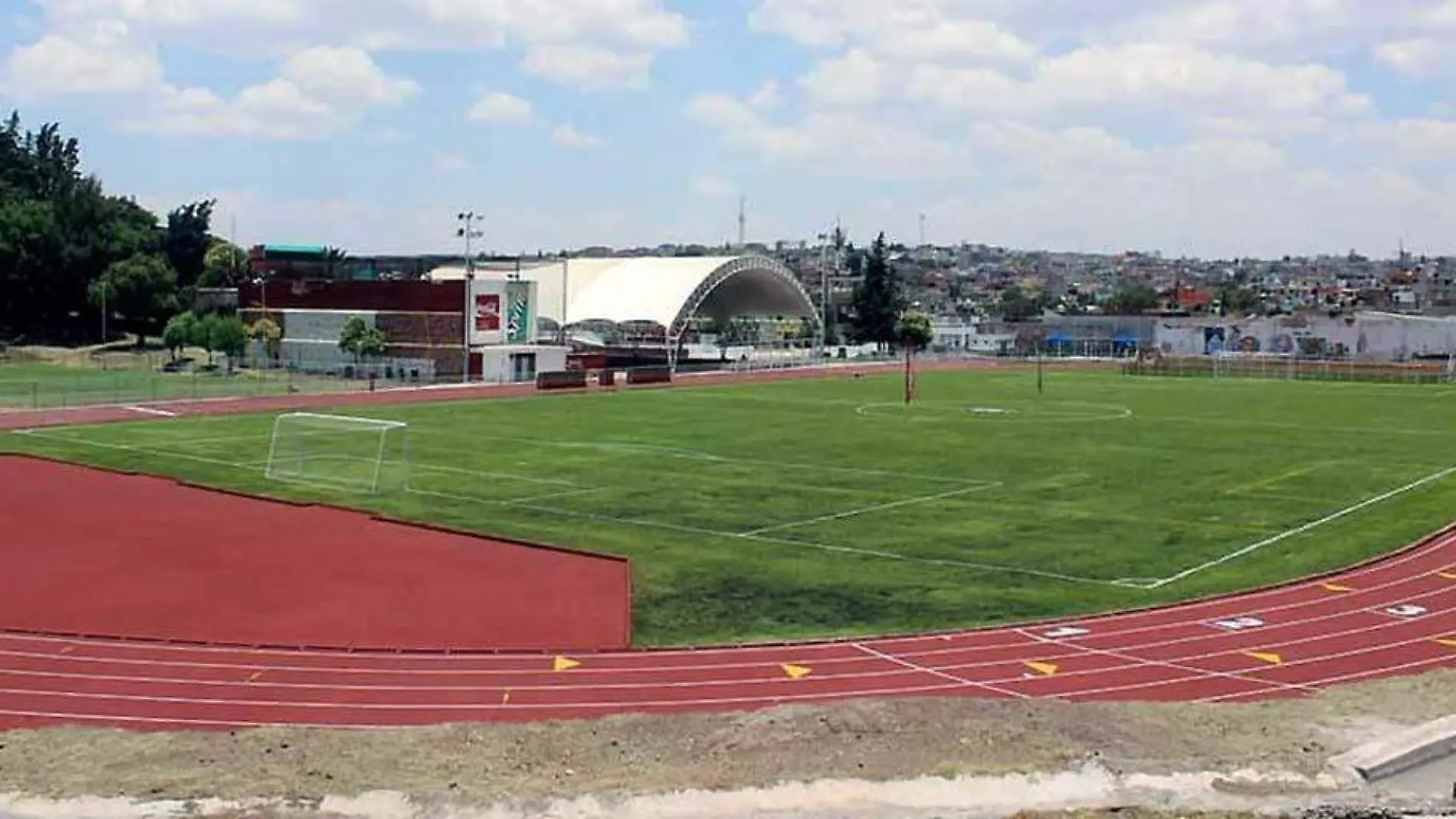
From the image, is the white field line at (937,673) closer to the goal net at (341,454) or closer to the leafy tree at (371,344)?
the goal net at (341,454)

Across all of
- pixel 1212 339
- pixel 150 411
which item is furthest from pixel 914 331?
pixel 150 411

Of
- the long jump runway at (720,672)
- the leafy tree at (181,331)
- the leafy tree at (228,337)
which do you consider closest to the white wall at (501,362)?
the leafy tree at (228,337)

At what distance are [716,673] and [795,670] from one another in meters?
1.05

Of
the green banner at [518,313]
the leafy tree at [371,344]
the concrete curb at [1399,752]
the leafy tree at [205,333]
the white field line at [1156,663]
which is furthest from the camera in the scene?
the leafy tree at [205,333]

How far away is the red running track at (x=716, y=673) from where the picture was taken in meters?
17.6

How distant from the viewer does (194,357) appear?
97.0 metres

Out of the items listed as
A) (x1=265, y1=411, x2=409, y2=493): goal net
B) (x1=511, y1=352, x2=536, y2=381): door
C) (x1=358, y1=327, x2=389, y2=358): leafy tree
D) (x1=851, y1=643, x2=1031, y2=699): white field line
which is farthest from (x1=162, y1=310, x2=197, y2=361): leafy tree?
(x1=851, y1=643, x2=1031, y2=699): white field line

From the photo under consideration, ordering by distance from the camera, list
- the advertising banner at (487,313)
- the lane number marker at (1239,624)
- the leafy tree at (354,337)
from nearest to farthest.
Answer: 1. the lane number marker at (1239,624)
2. the advertising banner at (487,313)
3. the leafy tree at (354,337)

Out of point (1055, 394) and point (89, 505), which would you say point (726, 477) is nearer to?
point (89, 505)

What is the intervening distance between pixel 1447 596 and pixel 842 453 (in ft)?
77.2

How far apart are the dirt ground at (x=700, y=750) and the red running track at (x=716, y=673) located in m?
2.30

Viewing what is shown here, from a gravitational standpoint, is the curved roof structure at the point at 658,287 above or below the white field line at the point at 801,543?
above

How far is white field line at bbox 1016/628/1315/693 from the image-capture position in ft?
60.6

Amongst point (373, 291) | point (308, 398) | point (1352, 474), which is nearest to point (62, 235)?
point (373, 291)
